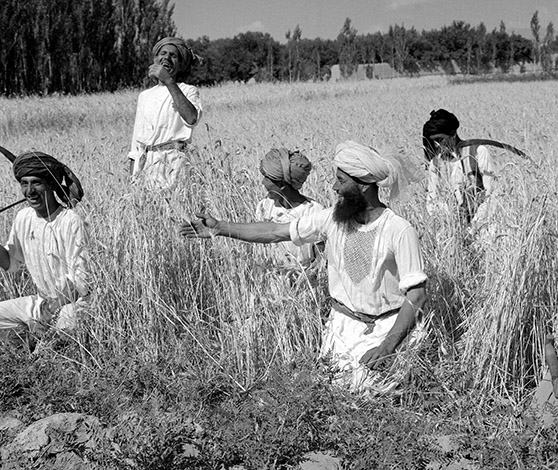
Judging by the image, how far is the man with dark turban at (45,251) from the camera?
3152 mm

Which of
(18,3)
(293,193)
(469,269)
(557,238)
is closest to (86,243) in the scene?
(293,193)

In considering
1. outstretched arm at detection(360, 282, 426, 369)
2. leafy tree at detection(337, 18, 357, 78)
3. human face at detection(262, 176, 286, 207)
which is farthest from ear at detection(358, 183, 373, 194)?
leafy tree at detection(337, 18, 357, 78)

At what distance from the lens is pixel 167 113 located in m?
4.34

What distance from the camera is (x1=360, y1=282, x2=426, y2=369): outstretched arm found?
2.62 metres

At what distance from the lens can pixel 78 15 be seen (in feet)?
91.8

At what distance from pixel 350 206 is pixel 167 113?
1.97 metres

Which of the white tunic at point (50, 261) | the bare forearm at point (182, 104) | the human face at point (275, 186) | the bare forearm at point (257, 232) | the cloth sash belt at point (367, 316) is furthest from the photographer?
the bare forearm at point (182, 104)

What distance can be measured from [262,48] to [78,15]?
33.2 meters

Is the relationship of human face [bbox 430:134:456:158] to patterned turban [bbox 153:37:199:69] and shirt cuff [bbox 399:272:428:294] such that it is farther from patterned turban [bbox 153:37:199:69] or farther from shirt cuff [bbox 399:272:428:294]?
shirt cuff [bbox 399:272:428:294]

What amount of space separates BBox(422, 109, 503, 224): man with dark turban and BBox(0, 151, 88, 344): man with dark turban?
176cm

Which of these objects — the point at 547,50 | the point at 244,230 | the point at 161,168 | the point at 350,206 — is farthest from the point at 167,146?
the point at 547,50

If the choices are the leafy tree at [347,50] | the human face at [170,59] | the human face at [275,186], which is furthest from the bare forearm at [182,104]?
the leafy tree at [347,50]

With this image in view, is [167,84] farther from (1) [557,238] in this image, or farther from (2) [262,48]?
(2) [262,48]

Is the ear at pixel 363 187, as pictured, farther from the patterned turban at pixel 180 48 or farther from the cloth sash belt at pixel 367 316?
the patterned turban at pixel 180 48
